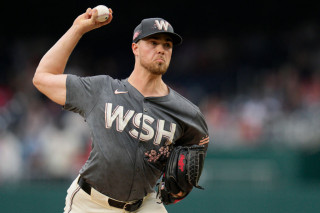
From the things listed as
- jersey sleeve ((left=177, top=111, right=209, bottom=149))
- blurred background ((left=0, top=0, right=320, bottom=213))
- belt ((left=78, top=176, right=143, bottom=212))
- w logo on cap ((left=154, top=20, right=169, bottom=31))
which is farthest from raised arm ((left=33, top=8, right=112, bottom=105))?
blurred background ((left=0, top=0, right=320, bottom=213))

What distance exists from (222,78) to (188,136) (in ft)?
26.5

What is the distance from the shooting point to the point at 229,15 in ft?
44.3

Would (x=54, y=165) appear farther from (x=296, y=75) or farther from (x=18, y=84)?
(x=296, y=75)

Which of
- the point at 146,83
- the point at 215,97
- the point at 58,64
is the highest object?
the point at 58,64

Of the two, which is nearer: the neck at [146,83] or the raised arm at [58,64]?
the raised arm at [58,64]

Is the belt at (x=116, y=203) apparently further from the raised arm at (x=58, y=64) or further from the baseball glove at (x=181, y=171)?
the raised arm at (x=58, y=64)

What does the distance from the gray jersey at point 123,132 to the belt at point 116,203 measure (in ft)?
0.16

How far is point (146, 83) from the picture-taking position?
12.8ft

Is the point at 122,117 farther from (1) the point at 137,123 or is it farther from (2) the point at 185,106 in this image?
(2) the point at 185,106

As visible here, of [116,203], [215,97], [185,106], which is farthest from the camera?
[215,97]

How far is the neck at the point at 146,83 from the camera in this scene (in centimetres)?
388

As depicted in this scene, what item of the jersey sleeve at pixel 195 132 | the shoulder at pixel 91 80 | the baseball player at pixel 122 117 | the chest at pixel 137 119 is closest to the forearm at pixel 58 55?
the baseball player at pixel 122 117

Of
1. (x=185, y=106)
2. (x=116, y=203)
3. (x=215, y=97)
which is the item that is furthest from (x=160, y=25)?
(x=215, y=97)

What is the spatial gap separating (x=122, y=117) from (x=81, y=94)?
315 millimetres
